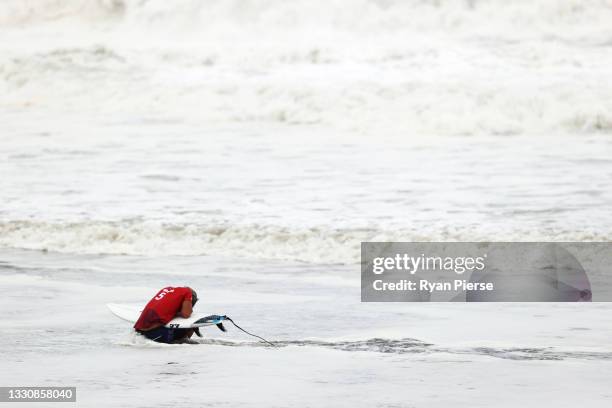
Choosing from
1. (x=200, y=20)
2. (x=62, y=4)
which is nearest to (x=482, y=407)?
(x=200, y=20)

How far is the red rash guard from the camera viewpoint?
6758 mm

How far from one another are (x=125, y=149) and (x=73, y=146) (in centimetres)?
115

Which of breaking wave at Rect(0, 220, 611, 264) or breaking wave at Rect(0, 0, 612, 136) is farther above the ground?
breaking wave at Rect(0, 0, 612, 136)

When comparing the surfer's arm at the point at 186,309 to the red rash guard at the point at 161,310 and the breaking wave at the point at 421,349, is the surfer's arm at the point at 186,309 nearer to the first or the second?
the red rash guard at the point at 161,310

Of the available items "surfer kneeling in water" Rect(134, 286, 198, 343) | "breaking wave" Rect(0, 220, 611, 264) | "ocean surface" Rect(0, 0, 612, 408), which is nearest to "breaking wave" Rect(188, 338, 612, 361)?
"ocean surface" Rect(0, 0, 612, 408)

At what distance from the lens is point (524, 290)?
9.02 metres

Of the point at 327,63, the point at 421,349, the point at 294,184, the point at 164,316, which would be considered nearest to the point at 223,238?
the point at 294,184

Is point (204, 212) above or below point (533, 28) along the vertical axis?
below

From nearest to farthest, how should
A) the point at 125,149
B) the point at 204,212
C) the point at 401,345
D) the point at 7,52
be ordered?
the point at 401,345 → the point at 204,212 → the point at 125,149 → the point at 7,52

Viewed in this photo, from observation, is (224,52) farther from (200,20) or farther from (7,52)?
(7,52)

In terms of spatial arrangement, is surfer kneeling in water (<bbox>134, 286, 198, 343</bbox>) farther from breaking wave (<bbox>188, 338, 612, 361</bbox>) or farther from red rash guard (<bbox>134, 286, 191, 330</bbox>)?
breaking wave (<bbox>188, 338, 612, 361</bbox>)

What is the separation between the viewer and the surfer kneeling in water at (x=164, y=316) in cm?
676

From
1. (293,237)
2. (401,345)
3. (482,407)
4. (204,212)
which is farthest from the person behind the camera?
(204,212)

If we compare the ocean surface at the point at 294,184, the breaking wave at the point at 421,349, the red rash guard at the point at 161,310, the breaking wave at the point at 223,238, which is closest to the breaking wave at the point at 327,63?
the ocean surface at the point at 294,184
